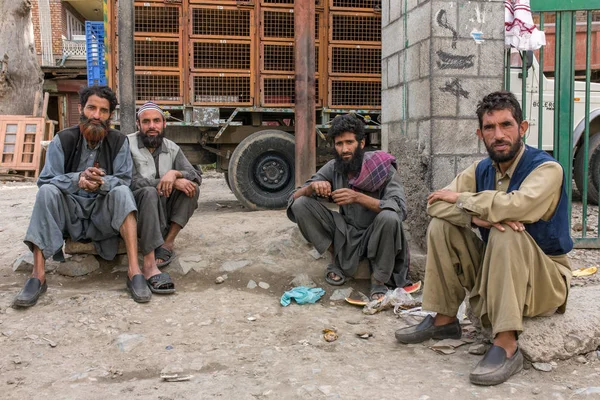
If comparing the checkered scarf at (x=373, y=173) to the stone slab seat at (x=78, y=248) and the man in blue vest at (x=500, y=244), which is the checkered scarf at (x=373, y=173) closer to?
the man in blue vest at (x=500, y=244)

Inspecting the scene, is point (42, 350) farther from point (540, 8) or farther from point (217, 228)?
point (540, 8)

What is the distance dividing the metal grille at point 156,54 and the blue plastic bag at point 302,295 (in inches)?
169

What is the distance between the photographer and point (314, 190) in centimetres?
413

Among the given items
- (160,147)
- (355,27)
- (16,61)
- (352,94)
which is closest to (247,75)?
(352,94)

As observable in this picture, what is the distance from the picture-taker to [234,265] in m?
4.52

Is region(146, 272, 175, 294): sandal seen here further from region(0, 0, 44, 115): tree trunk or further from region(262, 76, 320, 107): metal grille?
region(0, 0, 44, 115): tree trunk

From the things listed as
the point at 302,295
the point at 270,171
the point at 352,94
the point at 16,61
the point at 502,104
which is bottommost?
Answer: the point at 302,295

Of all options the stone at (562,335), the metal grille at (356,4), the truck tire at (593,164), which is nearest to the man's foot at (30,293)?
the stone at (562,335)

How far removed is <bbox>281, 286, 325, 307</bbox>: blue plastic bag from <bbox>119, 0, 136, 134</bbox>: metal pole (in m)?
2.97

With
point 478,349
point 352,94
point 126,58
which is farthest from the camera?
point 352,94

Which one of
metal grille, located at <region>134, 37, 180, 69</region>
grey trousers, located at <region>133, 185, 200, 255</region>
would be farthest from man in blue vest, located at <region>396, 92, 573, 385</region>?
metal grille, located at <region>134, 37, 180, 69</region>

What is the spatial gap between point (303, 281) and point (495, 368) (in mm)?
1884

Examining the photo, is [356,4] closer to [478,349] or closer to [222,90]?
[222,90]

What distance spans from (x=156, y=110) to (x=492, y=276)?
3005 millimetres
